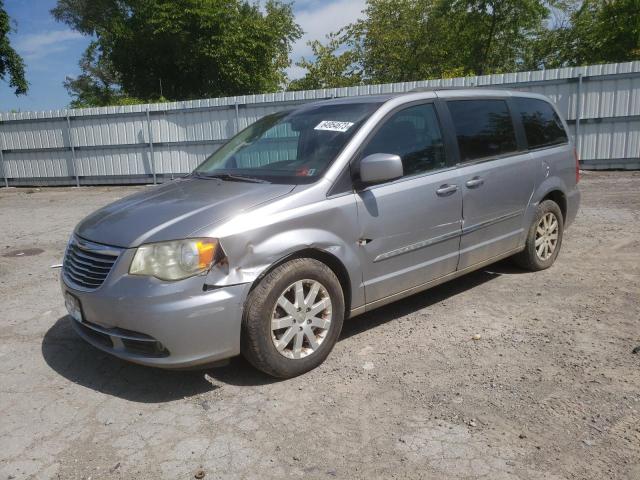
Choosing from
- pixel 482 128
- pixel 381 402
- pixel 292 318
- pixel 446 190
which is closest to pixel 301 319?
pixel 292 318

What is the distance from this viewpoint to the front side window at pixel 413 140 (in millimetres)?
3793

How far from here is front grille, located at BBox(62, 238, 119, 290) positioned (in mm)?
3152

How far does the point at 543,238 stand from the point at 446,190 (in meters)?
1.76

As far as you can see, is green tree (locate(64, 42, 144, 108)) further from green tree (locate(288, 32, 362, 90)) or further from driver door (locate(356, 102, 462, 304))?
driver door (locate(356, 102, 462, 304))

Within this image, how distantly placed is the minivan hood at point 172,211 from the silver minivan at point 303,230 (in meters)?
0.01

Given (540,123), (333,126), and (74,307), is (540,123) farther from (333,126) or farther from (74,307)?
(74,307)

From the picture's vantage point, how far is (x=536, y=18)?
2144cm

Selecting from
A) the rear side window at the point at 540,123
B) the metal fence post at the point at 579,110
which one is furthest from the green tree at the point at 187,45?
the rear side window at the point at 540,123

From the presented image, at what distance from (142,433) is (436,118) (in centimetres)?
301

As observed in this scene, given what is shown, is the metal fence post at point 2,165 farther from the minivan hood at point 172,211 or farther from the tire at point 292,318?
the tire at point 292,318

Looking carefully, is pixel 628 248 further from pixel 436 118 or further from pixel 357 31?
pixel 357 31

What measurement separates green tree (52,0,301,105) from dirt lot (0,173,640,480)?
22951mm

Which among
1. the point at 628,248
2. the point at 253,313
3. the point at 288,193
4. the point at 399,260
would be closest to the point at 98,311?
the point at 253,313

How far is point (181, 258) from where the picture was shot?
297 centimetres
